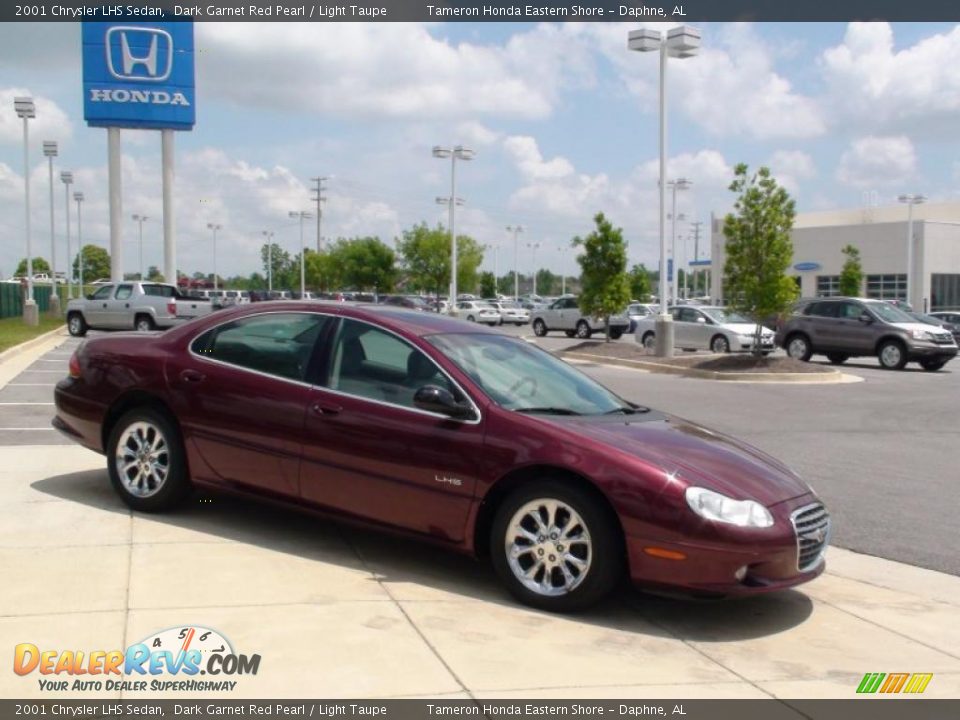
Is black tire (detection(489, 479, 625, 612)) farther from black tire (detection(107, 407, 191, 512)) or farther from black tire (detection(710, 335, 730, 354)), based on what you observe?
black tire (detection(710, 335, 730, 354))

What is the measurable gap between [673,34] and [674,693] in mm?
21638

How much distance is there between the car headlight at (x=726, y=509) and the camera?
17.0 ft

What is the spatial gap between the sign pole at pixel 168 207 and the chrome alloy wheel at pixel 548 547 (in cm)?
3667

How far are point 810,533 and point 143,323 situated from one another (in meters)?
27.2

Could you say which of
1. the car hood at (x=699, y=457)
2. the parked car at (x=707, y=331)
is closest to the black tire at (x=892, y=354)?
the parked car at (x=707, y=331)

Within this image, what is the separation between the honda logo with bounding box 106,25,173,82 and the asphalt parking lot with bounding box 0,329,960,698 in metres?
34.0

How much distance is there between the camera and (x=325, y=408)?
614 centimetres

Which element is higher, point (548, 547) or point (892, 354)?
point (548, 547)

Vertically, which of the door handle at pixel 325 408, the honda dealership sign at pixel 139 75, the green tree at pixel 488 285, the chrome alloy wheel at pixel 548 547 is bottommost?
the chrome alloy wheel at pixel 548 547

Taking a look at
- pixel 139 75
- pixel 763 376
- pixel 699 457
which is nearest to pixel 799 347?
pixel 763 376

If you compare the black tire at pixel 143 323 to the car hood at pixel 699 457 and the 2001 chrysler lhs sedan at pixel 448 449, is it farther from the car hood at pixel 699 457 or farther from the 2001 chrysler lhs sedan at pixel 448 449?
the car hood at pixel 699 457

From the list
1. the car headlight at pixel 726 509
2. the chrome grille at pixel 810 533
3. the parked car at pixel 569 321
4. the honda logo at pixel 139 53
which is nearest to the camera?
the car headlight at pixel 726 509

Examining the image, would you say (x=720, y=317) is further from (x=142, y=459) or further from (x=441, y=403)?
(x=441, y=403)
